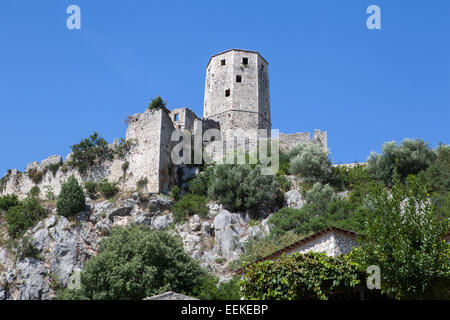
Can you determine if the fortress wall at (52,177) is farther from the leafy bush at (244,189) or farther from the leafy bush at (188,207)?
the leafy bush at (244,189)

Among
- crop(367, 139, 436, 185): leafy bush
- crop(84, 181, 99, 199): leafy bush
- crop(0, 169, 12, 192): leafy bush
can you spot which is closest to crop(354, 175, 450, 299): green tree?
crop(367, 139, 436, 185): leafy bush

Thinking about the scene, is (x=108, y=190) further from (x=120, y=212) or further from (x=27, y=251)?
(x=27, y=251)

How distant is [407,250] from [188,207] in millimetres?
15782

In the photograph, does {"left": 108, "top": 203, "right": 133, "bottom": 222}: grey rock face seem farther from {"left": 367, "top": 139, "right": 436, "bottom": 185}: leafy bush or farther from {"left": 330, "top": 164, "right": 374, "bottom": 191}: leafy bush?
{"left": 367, "top": 139, "right": 436, "bottom": 185}: leafy bush

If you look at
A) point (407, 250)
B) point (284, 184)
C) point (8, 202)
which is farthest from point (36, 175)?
point (407, 250)

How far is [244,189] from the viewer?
2820cm

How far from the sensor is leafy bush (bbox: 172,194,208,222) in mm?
27969

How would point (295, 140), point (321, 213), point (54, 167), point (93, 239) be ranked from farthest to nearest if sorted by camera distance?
1. point (295, 140)
2. point (54, 167)
3. point (93, 239)
4. point (321, 213)

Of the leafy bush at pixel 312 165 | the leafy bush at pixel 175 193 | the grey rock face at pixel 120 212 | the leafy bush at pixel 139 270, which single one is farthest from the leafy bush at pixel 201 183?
the leafy bush at pixel 139 270

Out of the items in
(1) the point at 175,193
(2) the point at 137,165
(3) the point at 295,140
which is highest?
(3) the point at 295,140

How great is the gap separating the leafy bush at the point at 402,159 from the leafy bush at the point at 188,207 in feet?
30.6

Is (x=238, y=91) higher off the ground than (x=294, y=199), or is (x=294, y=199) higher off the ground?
(x=238, y=91)
